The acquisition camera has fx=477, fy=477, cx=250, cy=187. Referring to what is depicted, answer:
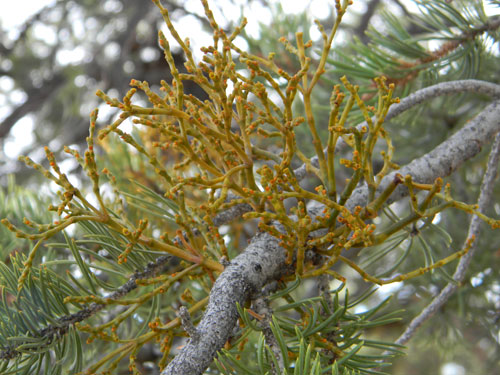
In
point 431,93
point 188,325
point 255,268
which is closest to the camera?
point 188,325

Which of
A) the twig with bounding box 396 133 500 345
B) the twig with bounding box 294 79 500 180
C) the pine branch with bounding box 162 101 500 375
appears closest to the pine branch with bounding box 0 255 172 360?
the pine branch with bounding box 162 101 500 375

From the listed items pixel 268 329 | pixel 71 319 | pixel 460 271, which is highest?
pixel 71 319

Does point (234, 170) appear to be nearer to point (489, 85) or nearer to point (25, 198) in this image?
point (489, 85)

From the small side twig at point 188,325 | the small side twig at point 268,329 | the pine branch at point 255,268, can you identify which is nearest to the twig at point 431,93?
the pine branch at point 255,268

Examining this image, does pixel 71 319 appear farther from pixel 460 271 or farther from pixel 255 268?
pixel 460 271

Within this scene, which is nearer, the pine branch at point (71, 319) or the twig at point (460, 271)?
the pine branch at point (71, 319)

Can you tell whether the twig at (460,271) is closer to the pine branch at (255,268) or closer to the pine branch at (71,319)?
the pine branch at (255,268)

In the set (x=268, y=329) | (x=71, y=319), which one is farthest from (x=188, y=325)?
(x=71, y=319)
